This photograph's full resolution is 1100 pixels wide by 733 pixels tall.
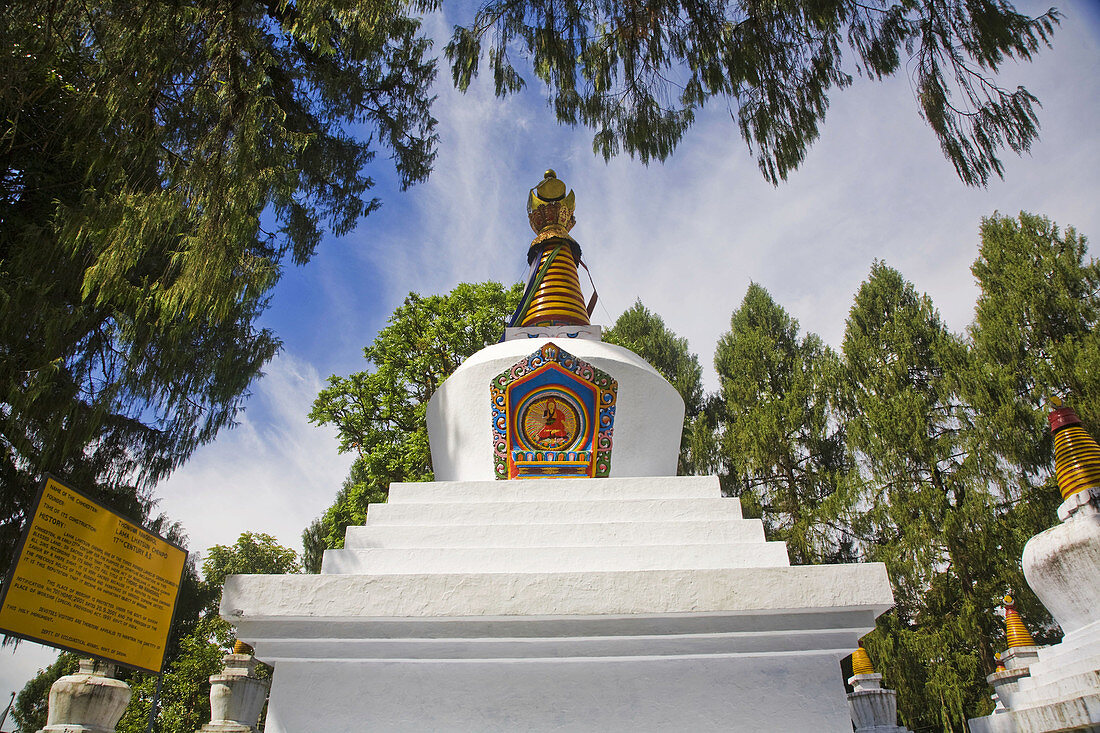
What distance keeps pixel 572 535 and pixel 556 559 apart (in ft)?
0.73

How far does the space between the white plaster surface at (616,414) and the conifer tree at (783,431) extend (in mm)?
8539

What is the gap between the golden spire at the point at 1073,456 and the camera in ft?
19.9

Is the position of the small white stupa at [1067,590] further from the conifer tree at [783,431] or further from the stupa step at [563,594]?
the conifer tree at [783,431]

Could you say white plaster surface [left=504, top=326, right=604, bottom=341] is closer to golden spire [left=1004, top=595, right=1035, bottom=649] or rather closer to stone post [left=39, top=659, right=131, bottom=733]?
stone post [left=39, top=659, right=131, bottom=733]

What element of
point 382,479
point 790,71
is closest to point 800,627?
point 790,71

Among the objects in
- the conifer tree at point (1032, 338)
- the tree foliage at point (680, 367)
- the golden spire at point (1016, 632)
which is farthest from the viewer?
the tree foliage at point (680, 367)

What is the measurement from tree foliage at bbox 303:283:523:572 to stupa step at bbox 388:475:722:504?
24.1 feet

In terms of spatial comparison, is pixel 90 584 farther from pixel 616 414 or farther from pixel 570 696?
pixel 616 414

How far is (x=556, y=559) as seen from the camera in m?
3.54

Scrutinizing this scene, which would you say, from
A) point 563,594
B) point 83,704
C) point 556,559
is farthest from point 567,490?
point 83,704

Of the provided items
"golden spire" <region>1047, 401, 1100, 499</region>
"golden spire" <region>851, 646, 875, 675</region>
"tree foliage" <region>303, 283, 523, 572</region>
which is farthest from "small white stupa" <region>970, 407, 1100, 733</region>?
"tree foliage" <region>303, 283, 523, 572</region>

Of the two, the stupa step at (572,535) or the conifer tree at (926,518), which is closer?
the stupa step at (572,535)

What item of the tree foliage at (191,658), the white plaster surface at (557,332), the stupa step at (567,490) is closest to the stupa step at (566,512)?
the stupa step at (567,490)

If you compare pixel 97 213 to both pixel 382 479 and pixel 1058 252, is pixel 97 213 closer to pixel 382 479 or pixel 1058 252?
pixel 382 479
